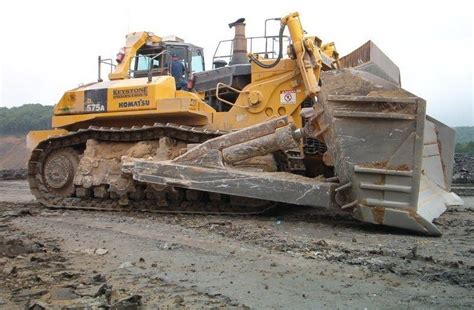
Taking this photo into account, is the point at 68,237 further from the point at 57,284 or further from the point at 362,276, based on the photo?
the point at 362,276

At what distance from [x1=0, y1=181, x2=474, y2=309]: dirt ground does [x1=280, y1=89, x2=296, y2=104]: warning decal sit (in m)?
1.92

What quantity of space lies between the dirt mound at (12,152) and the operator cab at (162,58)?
2556 cm

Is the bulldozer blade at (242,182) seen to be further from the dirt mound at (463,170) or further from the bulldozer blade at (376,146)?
the dirt mound at (463,170)

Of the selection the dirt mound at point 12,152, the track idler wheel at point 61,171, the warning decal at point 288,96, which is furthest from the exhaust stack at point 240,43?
the dirt mound at point 12,152

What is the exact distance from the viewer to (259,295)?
3561 millimetres

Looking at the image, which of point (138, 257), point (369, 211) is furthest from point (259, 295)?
point (369, 211)

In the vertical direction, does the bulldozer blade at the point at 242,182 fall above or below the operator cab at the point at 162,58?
below

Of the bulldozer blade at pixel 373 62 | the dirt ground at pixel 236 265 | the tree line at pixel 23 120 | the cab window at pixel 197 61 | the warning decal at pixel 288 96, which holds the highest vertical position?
the tree line at pixel 23 120

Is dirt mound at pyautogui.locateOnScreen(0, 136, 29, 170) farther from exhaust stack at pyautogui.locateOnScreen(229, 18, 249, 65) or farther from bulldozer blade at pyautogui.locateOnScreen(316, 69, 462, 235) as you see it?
bulldozer blade at pyautogui.locateOnScreen(316, 69, 462, 235)

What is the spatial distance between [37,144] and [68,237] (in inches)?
153

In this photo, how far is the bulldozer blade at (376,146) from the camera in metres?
5.72

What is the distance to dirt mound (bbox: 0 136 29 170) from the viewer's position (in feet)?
112

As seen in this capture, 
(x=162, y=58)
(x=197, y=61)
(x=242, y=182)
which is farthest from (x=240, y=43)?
(x=242, y=182)

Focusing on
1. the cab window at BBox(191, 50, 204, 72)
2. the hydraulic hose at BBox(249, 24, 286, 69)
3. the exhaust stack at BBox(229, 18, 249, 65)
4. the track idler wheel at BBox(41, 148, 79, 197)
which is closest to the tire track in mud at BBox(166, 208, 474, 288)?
the hydraulic hose at BBox(249, 24, 286, 69)
